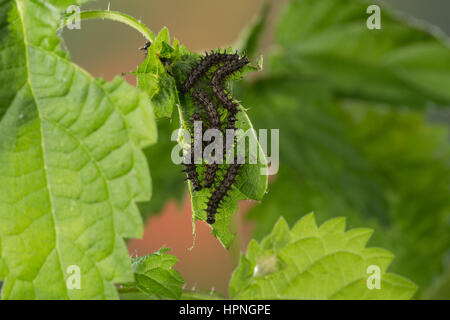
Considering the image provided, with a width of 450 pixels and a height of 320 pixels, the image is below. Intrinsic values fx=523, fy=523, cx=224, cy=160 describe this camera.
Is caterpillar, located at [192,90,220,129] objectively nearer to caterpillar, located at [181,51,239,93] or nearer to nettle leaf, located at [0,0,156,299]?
caterpillar, located at [181,51,239,93]

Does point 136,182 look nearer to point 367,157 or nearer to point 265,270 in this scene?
point 265,270

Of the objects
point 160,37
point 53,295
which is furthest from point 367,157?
point 53,295

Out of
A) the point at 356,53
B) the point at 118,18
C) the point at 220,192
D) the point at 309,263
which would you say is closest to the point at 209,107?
the point at 220,192

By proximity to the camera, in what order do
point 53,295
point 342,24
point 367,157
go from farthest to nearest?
point 367,157 < point 342,24 < point 53,295

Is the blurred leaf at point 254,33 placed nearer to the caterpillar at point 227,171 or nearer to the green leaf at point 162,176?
the green leaf at point 162,176

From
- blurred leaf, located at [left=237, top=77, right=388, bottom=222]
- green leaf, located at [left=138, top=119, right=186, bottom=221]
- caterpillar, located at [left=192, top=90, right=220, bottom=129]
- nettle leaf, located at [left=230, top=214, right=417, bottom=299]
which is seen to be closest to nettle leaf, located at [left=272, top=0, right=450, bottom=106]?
blurred leaf, located at [left=237, top=77, right=388, bottom=222]

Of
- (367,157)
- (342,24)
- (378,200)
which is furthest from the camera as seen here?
(367,157)
